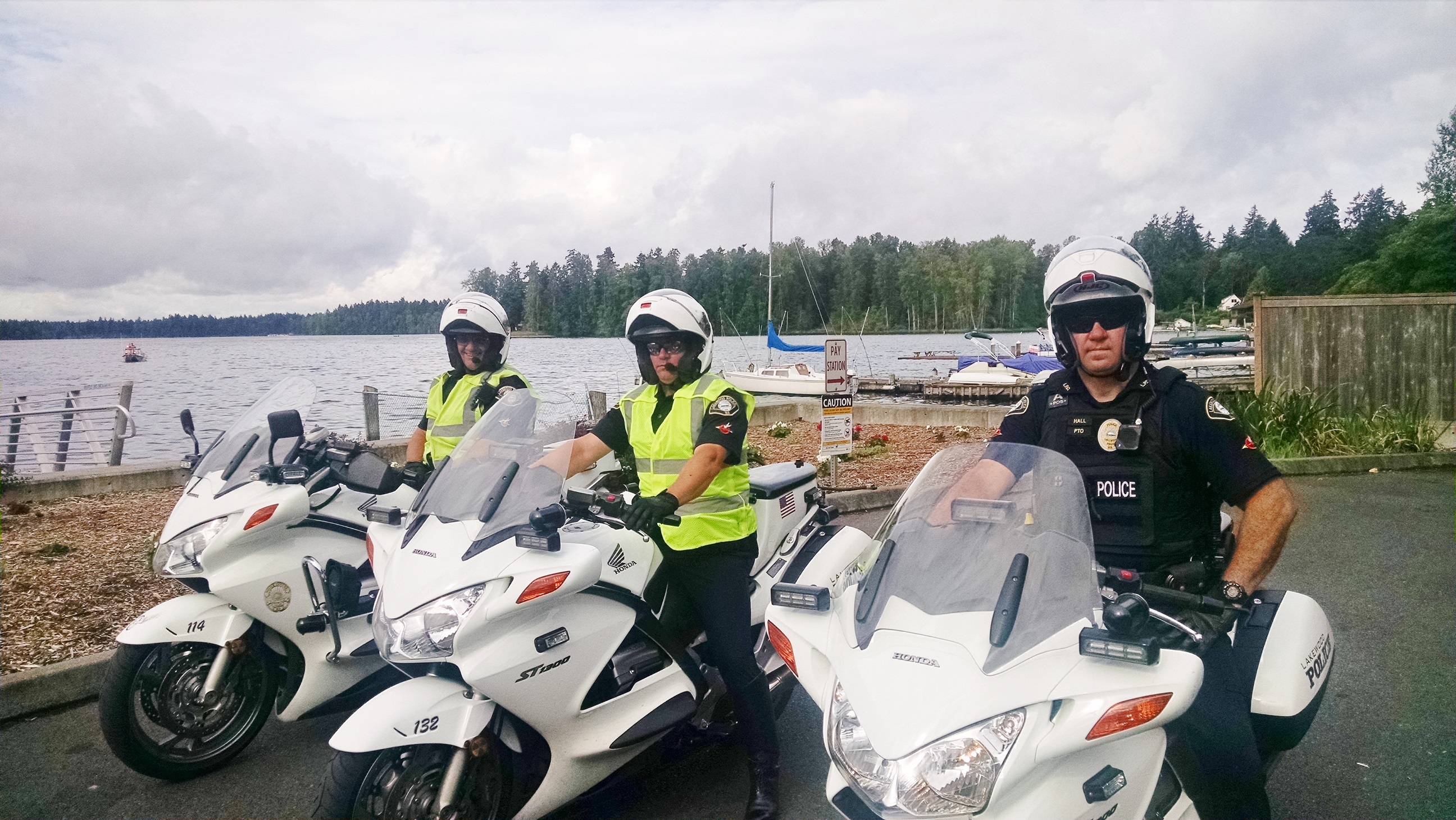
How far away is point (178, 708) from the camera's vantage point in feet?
12.6

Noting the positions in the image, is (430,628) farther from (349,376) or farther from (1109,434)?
(349,376)

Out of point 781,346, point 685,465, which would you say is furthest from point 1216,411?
point 781,346

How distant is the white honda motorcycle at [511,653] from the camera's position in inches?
114

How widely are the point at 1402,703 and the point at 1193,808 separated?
3135mm

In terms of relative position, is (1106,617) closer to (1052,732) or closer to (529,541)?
(1052,732)

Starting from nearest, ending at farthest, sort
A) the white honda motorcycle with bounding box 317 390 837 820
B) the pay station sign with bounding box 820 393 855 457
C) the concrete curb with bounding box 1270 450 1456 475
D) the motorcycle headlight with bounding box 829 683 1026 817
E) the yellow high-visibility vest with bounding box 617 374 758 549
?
the motorcycle headlight with bounding box 829 683 1026 817 → the white honda motorcycle with bounding box 317 390 837 820 → the yellow high-visibility vest with bounding box 617 374 758 549 → the pay station sign with bounding box 820 393 855 457 → the concrete curb with bounding box 1270 450 1456 475

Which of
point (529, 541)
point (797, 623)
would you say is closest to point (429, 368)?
point (529, 541)

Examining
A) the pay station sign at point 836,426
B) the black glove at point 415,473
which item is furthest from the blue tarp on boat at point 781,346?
the black glove at point 415,473

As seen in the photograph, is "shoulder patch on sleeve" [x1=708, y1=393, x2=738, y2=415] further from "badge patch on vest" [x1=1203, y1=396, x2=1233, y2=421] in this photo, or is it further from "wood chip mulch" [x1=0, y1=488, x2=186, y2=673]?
"wood chip mulch" [x1=0, y1=488, x2=186, y2=673]

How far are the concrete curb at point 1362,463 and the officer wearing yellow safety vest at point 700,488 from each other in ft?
30.7

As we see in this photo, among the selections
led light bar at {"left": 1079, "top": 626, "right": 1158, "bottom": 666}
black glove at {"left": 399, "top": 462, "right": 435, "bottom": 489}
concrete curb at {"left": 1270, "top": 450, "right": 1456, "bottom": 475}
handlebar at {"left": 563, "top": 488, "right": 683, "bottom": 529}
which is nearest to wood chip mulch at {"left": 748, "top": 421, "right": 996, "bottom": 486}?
concrete curb at {"left": 1270, "top": 450, "right": 1456, "bottom": 475}

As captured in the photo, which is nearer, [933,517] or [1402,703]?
[933,517]

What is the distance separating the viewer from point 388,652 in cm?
298

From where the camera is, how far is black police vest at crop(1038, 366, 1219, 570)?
9.32 ft
